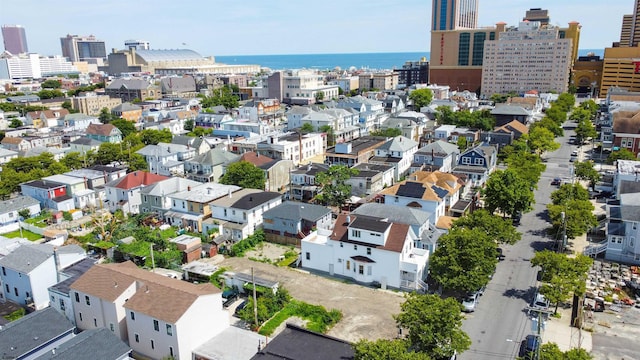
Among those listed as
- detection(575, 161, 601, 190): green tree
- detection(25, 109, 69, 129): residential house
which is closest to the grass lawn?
detection(575, 161, 601, 190): green tree

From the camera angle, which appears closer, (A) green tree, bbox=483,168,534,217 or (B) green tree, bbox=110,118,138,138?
(A) green tree, bbox=483,168,534,217

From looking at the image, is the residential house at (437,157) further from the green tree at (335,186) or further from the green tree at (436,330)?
the green tree at (436,330)

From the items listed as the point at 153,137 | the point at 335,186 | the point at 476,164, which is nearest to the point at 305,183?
the point at 335,186

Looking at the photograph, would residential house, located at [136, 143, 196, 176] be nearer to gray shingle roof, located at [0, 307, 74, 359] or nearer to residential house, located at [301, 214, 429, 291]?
residential house, located at [301, 214, 429, 291]

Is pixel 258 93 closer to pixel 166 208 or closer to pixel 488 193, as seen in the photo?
pixel 166 208

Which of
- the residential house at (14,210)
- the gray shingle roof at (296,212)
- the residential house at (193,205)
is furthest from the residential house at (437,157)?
the residential house at (14,210)

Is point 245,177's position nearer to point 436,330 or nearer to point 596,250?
point 436,330
